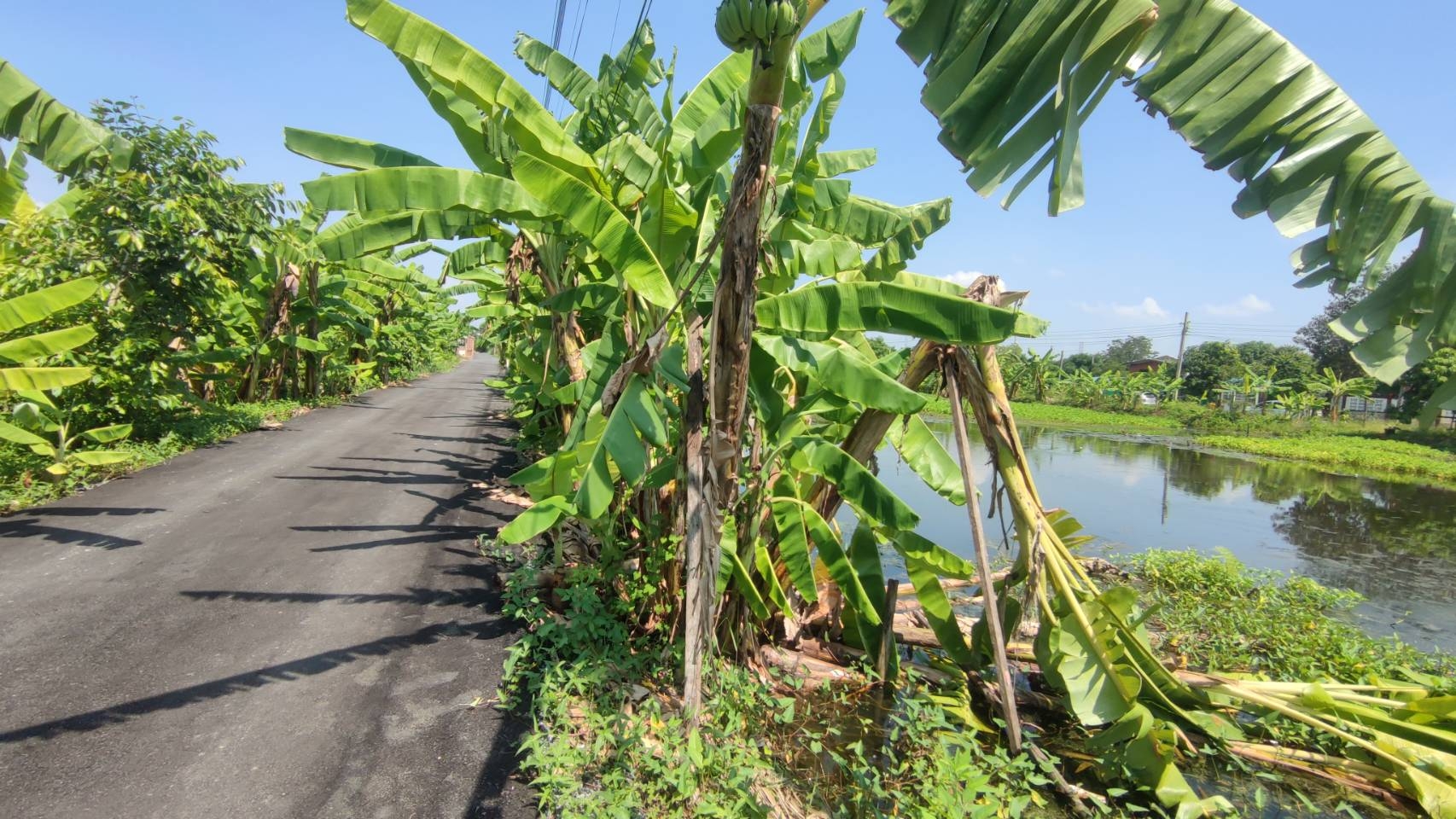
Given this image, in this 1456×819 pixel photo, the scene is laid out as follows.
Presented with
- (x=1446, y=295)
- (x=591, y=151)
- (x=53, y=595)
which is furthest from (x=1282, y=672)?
(x=53, y=595)

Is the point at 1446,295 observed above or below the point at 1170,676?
above

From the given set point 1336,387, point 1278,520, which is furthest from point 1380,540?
point 1336,387

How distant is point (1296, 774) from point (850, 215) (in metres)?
4.08

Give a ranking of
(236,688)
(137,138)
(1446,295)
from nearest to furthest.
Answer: (1446,295) < (236,688) < (137,138)

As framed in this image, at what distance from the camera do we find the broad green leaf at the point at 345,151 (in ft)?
13.6

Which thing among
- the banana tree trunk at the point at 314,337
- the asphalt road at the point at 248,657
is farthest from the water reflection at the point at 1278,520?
the banana tree trunk at the point at 314,337

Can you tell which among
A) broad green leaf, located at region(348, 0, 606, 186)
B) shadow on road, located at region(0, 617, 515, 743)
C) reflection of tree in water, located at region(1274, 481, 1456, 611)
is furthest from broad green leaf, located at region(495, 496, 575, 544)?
reflection of tree in water, located at region(1274, 481, 1456, 611)

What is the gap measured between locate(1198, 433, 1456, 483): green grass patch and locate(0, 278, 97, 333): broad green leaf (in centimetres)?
2665

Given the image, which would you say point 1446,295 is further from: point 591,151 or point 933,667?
point 591,151

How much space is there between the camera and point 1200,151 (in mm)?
2586

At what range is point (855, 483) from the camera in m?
3.42

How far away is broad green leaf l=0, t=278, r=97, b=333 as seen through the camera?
5113 mm

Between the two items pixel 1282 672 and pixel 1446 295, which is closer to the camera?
pixel 1446 295

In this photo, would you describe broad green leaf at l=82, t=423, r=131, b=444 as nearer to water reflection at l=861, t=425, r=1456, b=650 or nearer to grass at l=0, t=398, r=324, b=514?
grass at l=0, t=398, r=324, b=514
